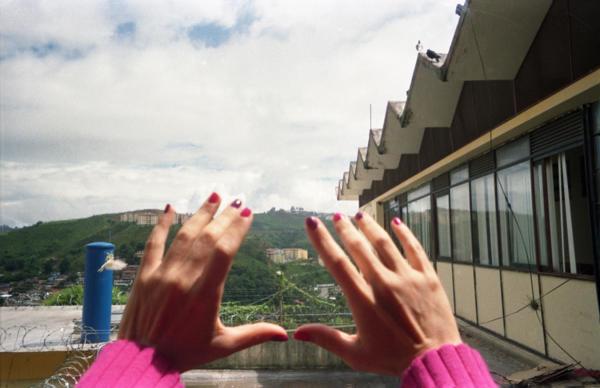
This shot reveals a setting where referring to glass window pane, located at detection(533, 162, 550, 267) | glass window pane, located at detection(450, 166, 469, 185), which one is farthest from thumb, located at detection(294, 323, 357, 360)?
glass window pane, located at detection(450, 166, 469, 185)

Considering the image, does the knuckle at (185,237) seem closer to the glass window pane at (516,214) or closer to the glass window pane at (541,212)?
the glass window pane at (541,212)

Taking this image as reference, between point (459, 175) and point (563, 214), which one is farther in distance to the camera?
point (459, 175)

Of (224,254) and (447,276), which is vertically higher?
(224,254)

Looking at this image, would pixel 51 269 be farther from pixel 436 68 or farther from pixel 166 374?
pixel 166 374

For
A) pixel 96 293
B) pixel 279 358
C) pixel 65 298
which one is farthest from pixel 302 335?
pixel 65 298

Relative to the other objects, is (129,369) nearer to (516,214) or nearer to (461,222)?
(516,214)

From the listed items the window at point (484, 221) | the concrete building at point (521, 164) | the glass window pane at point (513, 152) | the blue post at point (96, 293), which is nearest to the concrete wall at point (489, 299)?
the concrete building at point (521, 164)

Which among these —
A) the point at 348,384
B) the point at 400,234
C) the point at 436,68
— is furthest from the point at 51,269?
the point at 400,234
